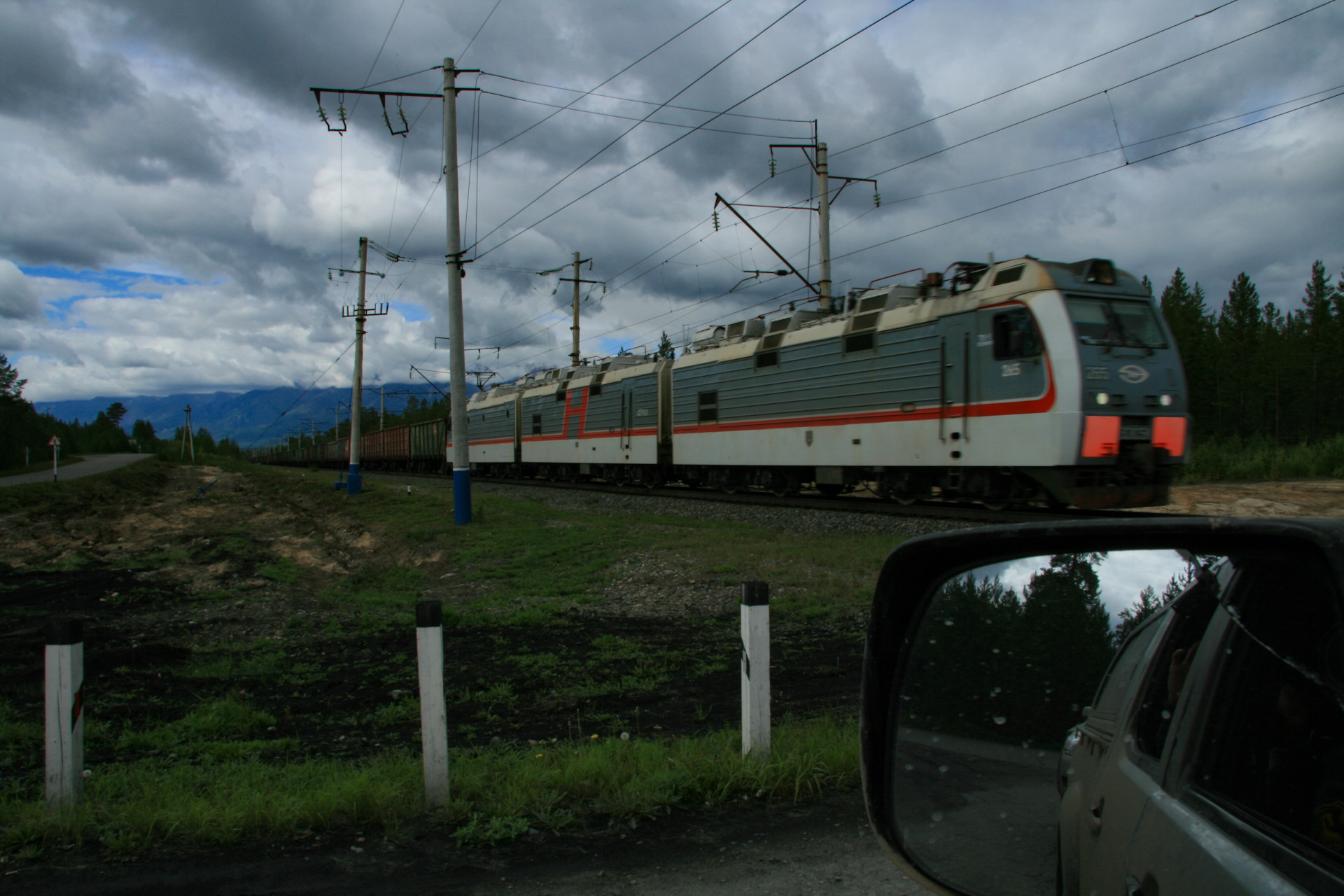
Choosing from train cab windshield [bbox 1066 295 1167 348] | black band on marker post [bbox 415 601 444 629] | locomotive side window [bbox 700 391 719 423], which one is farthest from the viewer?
locomotive side window [bbox 700 391 719 423]

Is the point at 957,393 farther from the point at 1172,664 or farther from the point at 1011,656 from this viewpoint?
the point at 1172,664

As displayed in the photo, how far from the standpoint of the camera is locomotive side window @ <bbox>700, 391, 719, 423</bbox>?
793 inches

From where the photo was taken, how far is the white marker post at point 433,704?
3.73 metres

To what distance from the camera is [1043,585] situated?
1.33 meters

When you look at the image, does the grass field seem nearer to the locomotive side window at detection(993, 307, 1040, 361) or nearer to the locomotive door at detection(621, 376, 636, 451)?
the locomotive side window at detection(993, 307, 1040, 361)

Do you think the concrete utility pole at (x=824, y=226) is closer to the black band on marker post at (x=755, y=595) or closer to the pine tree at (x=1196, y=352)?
the black band on marker post at (x=755, y=595)

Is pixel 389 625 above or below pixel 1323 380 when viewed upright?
below

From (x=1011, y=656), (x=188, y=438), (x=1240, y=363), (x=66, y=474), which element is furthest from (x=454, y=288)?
(x=1240, y=363)

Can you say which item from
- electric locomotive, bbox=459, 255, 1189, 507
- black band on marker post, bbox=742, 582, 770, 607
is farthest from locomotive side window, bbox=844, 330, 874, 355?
black band on marker post, bbox=742, 582, 770, 607

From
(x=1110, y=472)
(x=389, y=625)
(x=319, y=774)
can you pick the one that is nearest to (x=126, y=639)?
(x=389, y=625)

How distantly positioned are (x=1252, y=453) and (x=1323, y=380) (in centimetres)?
4794

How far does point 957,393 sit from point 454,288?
33.7ft

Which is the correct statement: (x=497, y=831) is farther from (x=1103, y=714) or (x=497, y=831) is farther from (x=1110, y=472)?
(x=1110, y=472)

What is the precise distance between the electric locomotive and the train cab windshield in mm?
27
